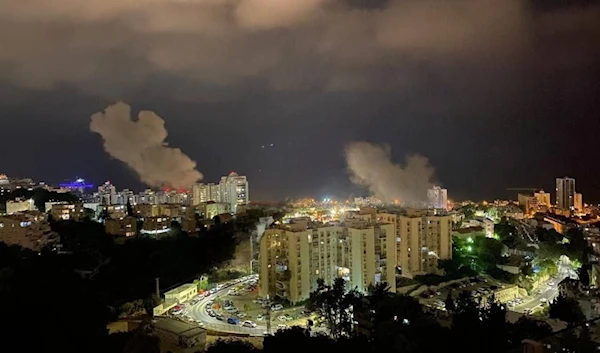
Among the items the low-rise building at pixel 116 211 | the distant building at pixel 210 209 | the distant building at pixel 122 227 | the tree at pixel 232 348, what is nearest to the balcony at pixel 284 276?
the tree at pixel 232 348

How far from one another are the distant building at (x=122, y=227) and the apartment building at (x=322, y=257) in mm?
3838

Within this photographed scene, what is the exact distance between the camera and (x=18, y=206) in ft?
35.8

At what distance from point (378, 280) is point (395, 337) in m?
3.31

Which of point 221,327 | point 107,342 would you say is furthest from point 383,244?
point 107,342

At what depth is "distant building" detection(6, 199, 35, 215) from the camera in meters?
10.8

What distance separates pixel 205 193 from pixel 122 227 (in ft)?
17.8

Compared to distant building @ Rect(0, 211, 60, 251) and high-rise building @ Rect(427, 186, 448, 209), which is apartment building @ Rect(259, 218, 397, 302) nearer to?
distant building @ Rect(0, 211, 60, 251)

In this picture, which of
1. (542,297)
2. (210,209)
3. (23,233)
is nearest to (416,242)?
(542,297)

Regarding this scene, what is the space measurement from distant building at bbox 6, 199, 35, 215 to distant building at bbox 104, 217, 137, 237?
2210 millimetres

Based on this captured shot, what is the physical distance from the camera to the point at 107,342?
4.44 meters

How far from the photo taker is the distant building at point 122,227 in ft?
32.6

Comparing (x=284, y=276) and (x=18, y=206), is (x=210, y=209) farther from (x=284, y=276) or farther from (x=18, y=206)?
(x=284, y=276)

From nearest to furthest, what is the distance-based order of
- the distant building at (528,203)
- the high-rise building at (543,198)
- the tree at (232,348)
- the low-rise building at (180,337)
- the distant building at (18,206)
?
1. the tree at (232,348)
2. the low-rise building at (180,337)
3. the distant building at (18,206)
4. the distant building at (528,203)
5. the high-rise building at (543,198)

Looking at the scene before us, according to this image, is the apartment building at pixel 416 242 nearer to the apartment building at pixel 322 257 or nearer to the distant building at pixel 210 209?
the apartment building at pixel 322 257
